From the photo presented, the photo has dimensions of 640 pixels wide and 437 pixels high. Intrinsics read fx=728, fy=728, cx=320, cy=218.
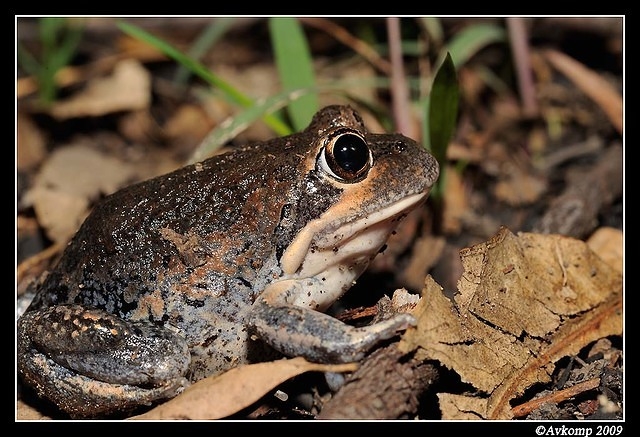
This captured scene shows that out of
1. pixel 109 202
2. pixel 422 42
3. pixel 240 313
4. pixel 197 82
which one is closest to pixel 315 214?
pixel 240 313

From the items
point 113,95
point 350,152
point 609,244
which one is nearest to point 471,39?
point 609,244

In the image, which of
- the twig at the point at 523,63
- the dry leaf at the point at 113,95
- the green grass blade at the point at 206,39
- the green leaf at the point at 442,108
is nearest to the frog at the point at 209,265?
the green leaf at the point at 442,108

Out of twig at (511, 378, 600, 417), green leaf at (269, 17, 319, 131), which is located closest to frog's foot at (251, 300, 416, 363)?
twig at (511, 378, 600, 417)

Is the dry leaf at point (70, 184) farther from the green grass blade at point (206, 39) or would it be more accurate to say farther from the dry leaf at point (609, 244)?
the dry leaf at point (609, 244)

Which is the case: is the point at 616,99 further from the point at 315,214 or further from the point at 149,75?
the point at 149,75

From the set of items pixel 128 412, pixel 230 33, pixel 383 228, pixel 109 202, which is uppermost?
pixel 230 33

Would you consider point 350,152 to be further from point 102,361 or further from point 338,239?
point 102,361
